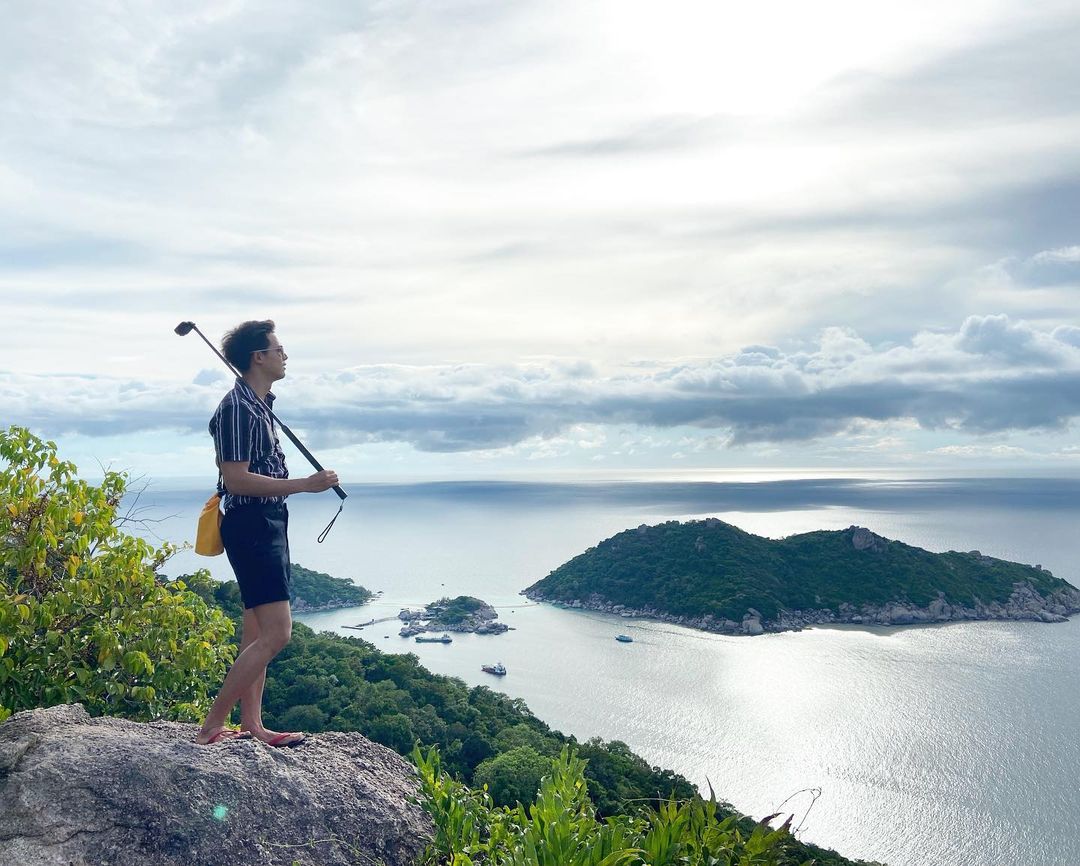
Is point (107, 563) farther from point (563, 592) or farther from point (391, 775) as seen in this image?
point (563, 592)

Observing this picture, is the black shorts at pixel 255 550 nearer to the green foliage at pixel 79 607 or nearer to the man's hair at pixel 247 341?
the man's hair at pixel 247 341

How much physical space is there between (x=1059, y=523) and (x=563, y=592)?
138 m

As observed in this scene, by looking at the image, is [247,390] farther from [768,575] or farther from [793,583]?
[793,583]

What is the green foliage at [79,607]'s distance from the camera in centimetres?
551

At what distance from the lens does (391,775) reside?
508cm

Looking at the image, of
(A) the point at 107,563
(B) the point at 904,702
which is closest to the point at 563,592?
(B) the point at 904,702

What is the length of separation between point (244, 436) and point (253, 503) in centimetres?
39

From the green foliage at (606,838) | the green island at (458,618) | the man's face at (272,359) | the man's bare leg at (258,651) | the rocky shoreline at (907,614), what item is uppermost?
the man's face at (272,359)

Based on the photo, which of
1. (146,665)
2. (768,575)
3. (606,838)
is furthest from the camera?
(768,575)

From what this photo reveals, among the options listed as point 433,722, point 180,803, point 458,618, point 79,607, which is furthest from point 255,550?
point 458,618

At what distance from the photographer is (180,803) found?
13.1 ft

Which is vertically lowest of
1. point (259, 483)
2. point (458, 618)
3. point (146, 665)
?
point (458, 618)

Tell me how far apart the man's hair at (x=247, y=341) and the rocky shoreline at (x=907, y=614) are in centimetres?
8555

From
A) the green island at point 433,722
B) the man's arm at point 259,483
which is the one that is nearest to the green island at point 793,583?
the green island at point 433,722
